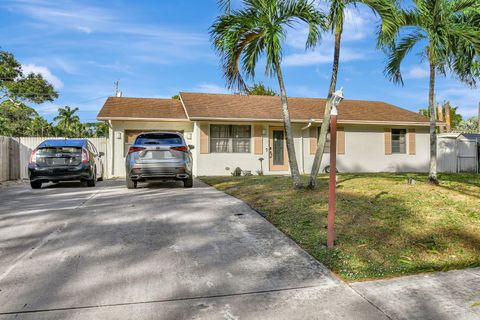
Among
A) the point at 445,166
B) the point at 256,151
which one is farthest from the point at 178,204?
the point at 445,166

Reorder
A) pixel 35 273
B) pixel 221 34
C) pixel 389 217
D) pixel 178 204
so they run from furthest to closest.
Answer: pixel 221 34 → pixel 178 204 → pixel 389 217 → pixel 35 273

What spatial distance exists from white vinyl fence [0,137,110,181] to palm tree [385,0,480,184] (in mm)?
14195

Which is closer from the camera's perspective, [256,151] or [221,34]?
[221,34]

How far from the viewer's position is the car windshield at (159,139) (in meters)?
9.94

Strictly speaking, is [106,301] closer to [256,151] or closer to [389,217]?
[389,217]

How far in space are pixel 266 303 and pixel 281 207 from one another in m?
3.70

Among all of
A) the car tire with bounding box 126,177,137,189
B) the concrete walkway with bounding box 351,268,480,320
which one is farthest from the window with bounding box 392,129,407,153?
the concrete walkway with bounding box 351,268,480,320

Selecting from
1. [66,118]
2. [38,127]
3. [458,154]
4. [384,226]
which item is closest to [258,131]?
[458,154]

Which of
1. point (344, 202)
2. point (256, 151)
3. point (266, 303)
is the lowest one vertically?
point (266, 303)

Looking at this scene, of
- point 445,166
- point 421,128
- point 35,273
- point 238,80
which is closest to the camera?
point 35,273

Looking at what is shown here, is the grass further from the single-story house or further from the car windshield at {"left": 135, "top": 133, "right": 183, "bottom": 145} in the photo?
the single-story house

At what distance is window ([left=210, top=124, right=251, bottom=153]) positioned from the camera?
17.5 metres

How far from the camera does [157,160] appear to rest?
9750mm

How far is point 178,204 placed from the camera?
24.2ft
